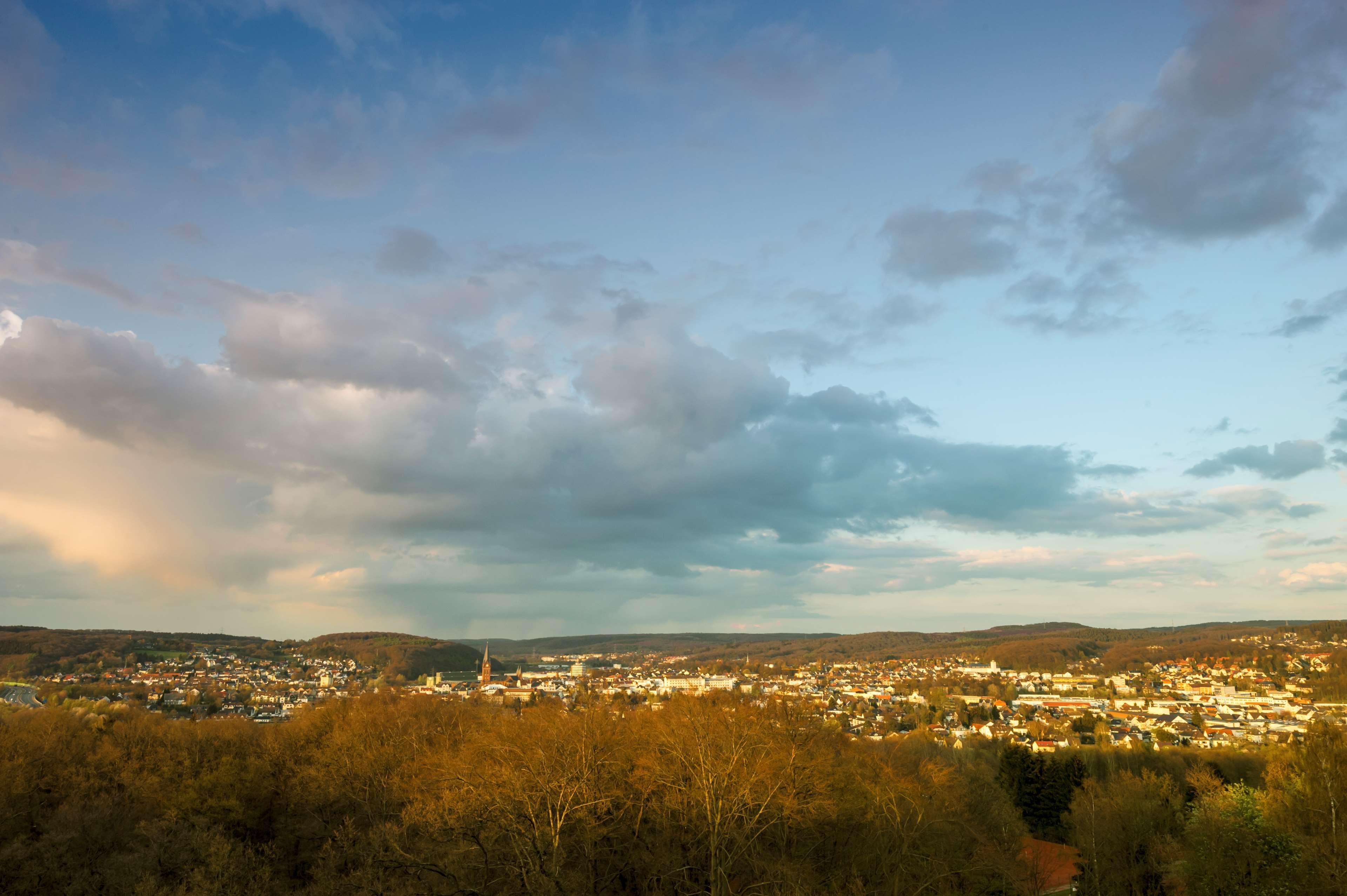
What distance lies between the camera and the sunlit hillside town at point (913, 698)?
299 feet

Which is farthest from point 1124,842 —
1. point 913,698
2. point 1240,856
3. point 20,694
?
point 20,694

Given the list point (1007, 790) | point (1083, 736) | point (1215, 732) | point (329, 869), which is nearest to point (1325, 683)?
point (1215, 732)

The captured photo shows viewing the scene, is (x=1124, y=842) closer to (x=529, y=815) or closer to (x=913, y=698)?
(x=529, y=815)

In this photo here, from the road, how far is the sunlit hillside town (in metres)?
2.85

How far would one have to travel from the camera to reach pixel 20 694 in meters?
112

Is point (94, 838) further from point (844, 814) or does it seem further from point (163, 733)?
point (844, 814)

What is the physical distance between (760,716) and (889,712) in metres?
97.8

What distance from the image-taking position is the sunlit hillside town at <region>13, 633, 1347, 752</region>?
91125 millimetres

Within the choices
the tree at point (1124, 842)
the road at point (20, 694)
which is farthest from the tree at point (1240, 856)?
the road at point (20, 694)

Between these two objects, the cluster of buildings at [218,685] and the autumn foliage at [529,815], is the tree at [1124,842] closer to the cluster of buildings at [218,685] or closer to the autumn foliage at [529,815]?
the autumn foliage at [529,815]

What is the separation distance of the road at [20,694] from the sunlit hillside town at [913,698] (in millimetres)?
2846

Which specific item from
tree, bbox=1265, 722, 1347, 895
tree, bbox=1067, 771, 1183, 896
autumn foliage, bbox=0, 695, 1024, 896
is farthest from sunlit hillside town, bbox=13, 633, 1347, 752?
tree, bbox=1265, 722, 1347, 895

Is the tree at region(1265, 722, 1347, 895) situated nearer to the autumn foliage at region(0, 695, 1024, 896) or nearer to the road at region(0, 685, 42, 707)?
the autumn foliage at region(0, 695, 1024, 896)

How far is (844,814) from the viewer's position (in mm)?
41312
